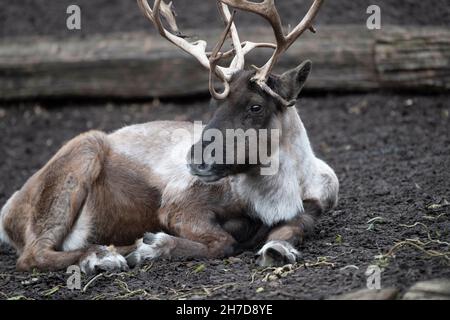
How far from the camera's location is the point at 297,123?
6508 millimetres

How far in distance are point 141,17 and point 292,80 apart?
24.0 feet

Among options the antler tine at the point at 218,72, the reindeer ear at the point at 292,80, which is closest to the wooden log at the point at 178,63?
the reindeer ear at the point at 292,80

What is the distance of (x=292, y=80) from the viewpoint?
20.2 feet

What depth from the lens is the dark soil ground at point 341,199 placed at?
5.21m

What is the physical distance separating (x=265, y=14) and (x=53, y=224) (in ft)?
8.56

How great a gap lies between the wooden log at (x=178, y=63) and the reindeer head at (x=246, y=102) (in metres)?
4.48

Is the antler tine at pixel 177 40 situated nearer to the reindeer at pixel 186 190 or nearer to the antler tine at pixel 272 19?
the reindeer at pixel 186 190

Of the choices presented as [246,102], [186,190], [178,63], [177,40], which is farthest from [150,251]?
[178,63]

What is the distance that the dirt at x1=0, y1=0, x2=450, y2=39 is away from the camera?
38.6 ft

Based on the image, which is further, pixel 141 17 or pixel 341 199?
pixel 141 17

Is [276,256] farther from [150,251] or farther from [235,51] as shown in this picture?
[235,51]

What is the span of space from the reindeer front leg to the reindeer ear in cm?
97

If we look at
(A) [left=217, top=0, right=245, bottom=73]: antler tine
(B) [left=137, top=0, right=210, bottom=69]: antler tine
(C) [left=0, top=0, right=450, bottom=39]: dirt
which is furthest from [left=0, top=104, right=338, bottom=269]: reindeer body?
(C) [left=0, top=0, right=450, bottom=39]: dirt

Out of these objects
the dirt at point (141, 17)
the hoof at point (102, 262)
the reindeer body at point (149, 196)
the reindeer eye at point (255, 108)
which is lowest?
the hoof at point (102, 262)
